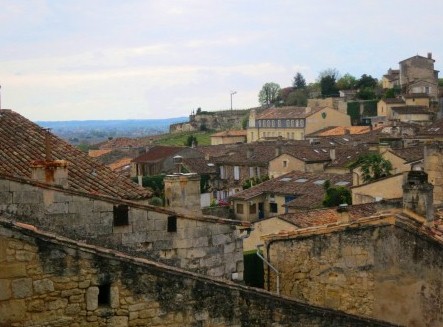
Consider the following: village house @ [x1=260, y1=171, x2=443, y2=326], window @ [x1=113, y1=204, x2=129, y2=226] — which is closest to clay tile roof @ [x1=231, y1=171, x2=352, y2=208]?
village house @ [x1=260, y1=171, x2=443, y2=326]

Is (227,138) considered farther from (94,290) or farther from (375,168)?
(94,290)

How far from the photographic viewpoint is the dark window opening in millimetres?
7527

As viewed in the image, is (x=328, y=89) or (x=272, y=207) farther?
(x=328, y=89)

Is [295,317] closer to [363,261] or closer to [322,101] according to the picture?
[363,261]

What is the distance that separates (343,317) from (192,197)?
7.50m

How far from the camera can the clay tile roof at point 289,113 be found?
99.5m

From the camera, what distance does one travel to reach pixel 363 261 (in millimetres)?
12312

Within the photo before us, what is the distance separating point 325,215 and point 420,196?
41.5 ft

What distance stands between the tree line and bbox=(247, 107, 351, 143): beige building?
13.6 m

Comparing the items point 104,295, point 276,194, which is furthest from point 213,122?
point 104,295

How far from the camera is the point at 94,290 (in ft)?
24.5

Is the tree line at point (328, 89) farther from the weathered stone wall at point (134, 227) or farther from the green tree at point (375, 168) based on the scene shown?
the weathered stone wall at point (134, 227)

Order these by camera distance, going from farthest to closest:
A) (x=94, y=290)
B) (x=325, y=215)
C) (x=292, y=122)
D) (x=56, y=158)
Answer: (x=292, y=122)
(x=325, y=215)
(x=56, y=158)
(x=94, y=290)

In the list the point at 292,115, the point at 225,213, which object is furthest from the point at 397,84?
the point at 225,213
